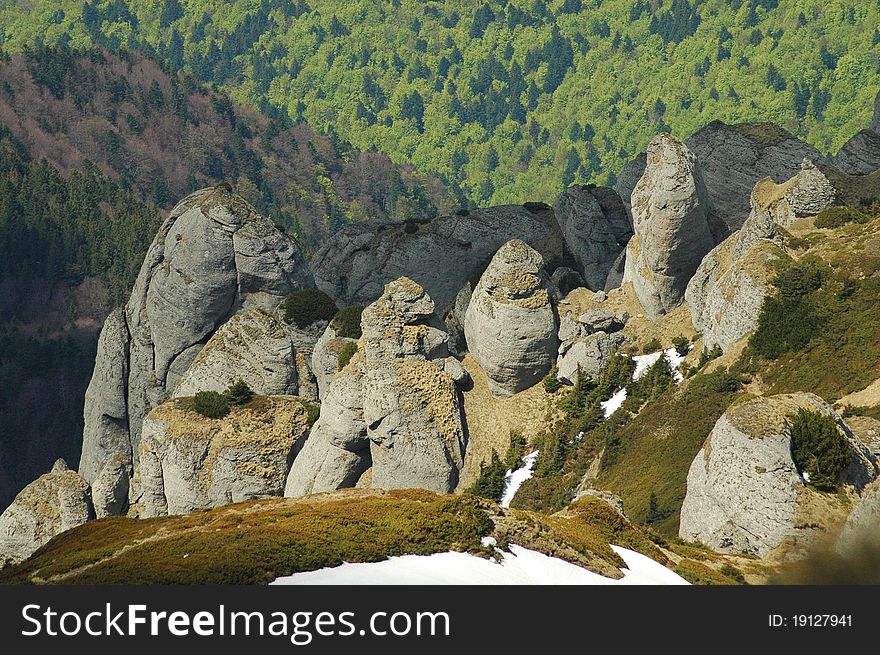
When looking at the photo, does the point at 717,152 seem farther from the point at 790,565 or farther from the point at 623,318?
the point at 790,565

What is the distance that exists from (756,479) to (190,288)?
75001 millimetres

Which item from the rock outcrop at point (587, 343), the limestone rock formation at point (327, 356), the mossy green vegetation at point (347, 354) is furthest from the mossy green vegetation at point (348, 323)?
the rock outcrop at point (587, 343)

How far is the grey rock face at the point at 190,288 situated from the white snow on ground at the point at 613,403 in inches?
1760

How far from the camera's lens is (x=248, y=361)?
102 metres

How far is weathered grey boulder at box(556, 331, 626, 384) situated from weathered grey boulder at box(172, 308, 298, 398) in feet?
79.0

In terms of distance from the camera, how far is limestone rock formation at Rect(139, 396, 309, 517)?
89.7 m

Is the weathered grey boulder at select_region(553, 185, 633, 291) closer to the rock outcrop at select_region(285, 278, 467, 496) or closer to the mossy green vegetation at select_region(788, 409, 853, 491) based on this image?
the rock outcrop at select_region(285, 278, 467, 496)

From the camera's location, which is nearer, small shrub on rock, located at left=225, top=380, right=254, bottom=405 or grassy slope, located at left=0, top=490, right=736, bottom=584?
grassy slope, located at left=0, top=490, right=736, bottom=584

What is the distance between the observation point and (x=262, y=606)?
1523 inches

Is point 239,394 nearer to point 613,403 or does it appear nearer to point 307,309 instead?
point 307,309

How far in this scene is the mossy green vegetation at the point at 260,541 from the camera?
42.3 meters

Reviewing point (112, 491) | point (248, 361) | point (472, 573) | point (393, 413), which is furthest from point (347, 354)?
point (472, 573)

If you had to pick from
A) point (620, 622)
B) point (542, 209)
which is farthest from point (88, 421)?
point (620, 622)

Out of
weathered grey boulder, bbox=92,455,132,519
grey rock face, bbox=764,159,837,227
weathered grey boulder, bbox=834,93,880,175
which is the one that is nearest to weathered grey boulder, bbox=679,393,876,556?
grey rock face, bbox=764,159,837,227
